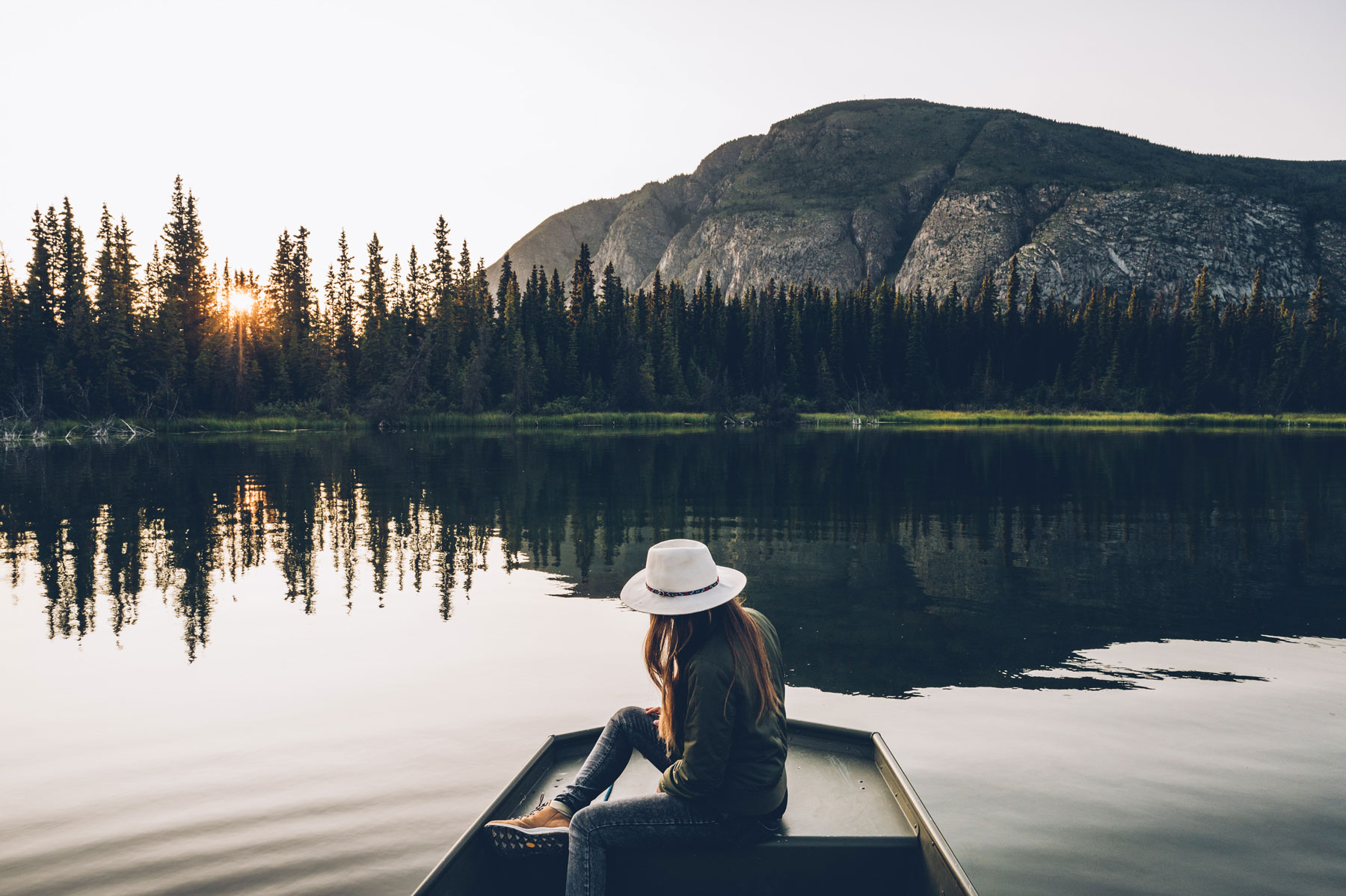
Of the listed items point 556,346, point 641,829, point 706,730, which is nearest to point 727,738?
point 706,730

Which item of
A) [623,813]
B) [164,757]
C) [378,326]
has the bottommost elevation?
[164,757]

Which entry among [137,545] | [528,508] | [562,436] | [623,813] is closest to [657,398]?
[562,436]

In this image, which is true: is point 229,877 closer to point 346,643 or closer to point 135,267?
point 346,643

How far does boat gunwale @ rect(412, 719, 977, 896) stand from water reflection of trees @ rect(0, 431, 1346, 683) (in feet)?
12.3

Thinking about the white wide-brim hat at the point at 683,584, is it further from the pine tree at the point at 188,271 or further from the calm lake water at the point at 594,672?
the pine tree at the point at 188,271

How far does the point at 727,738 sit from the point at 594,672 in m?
6.52

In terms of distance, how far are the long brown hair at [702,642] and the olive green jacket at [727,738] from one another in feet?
0.12

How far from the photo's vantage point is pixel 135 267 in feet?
290

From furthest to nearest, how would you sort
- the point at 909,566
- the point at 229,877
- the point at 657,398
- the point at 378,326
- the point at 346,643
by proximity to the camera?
the point at 657,398 < the point at 378,326 < the point at 909,566 < the point at 346,643 < the point at 229,877

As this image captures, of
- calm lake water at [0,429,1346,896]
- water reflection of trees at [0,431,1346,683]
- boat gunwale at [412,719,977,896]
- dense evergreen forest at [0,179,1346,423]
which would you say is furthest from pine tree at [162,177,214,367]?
boat gunwale at [412,719,977,896]

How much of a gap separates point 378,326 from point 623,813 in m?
102

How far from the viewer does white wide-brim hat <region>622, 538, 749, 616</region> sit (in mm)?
4566

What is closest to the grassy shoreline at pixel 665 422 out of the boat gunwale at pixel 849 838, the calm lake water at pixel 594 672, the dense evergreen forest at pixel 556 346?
the dense evergreen forest at pixel 556 346

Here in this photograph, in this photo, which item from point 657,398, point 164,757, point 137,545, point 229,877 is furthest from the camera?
point 657,398
